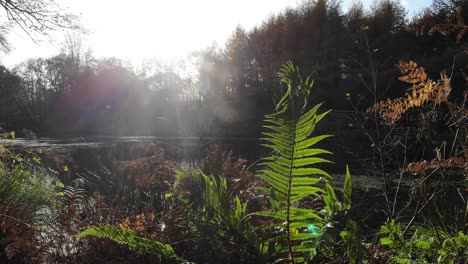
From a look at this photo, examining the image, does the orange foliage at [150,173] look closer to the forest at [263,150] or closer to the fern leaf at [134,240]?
the forest at [263,150]

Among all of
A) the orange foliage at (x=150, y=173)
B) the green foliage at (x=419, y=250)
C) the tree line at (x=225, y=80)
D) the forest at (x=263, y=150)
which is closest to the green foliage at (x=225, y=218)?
the forest at (x=263, y=150)

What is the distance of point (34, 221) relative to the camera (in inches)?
123

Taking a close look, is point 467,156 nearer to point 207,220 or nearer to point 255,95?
point 207,220

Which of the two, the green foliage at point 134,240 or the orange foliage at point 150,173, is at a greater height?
the green foliage at point 134,240

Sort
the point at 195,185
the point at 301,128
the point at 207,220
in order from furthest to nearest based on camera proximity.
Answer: the point at 195,185 → the point at 207,220 → the point at 301,128

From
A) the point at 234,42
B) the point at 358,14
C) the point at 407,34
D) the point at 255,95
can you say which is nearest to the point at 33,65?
the point at 234,42

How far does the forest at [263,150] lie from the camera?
4.75 ft

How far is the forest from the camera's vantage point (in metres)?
1.45

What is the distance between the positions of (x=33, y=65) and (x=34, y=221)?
55888 mm

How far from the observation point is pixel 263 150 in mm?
14344

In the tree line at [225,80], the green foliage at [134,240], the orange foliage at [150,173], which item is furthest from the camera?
the tree line at [225,80]

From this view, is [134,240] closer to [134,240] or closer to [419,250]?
[134,240]

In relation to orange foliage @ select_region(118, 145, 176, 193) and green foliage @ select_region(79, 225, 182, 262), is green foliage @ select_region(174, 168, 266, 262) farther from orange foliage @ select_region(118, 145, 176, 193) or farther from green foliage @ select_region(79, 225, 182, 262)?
orange foliage @ select_region(118, 145, 176, 193)

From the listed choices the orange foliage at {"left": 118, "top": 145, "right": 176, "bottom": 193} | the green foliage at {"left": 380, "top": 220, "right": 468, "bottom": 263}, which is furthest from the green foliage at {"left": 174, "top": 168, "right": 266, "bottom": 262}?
the orange foliage at {"left": 118, "top": 145, "right": 176, "bottom": 193}
